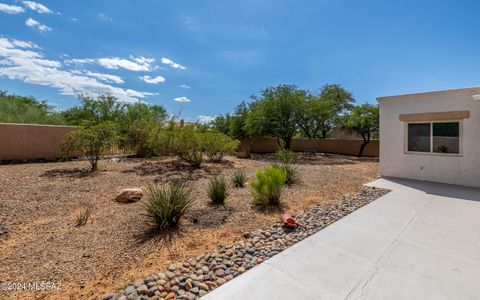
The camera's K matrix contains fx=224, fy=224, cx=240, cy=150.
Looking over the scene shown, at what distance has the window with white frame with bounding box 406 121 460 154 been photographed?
7734 mm

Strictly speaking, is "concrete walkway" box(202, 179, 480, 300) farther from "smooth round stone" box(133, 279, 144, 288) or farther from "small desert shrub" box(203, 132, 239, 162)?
"small desert shrub" box(203, 132, 239, 162)

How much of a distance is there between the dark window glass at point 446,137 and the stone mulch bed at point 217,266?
21.1 ft

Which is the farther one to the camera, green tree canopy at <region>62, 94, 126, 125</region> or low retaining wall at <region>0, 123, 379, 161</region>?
green tree canopy at <region>62, 94, 126, 125</region>

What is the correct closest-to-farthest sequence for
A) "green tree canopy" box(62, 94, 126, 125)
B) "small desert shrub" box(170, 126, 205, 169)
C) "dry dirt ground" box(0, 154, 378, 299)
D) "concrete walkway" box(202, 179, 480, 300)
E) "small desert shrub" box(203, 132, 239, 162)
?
"concrete walkway" box(202, 179, 480, 300) → "dry dirt ground" box(0, 154, 378, 299) → "small desert shrub" box(170, 126, 205, 169) → "small desert shrub" box(203, 132, 239, 162) → "green tree canopy" box(62, 94, 126, 125)

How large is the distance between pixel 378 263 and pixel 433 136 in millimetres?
7621

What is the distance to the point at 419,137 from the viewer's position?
332 inches

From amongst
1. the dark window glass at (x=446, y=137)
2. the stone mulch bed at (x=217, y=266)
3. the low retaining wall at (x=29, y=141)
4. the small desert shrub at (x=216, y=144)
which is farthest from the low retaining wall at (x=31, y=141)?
the dark window glass at (x=446, y=137)

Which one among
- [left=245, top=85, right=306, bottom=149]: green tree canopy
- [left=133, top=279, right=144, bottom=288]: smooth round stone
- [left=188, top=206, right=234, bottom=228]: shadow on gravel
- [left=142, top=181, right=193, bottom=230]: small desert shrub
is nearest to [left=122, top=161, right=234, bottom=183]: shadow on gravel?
[left=188, top=206, right=234, bottom=228]: shadow on gravel

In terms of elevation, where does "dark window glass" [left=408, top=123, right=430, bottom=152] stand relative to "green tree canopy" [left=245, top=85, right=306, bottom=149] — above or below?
below

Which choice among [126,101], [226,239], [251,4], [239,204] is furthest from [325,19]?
[126,101]

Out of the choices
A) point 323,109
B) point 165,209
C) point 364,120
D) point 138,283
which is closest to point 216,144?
point 165,209

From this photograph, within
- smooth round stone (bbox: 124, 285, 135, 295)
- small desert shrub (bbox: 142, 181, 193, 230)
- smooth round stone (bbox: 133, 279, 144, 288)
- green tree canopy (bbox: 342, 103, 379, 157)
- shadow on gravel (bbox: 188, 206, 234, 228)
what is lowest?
smooth round stone (bbox: 124, 285, 135, 295)

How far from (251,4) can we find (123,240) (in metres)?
9.64

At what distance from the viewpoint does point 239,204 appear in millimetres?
5504
